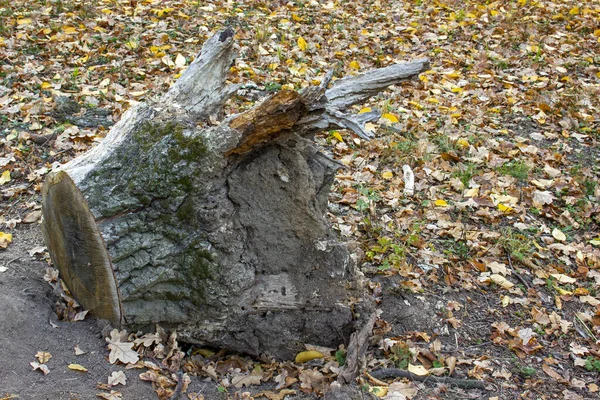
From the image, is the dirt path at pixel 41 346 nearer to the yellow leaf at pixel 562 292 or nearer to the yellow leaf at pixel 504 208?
the yellow leaf at pixel 562 292

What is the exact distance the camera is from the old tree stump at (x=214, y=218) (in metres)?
3.18

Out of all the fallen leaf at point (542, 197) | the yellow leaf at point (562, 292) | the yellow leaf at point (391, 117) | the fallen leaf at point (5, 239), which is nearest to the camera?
the fallen leaf at point (5, 239)

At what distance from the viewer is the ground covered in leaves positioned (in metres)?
3.39

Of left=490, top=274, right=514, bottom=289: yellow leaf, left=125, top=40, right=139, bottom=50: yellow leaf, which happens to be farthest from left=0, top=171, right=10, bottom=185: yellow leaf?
left=490, top=274, right=514, bottom=289: yellow leaf

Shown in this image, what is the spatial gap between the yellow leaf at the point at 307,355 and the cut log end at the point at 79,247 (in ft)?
3.62

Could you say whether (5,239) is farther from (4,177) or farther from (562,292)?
(562,292)

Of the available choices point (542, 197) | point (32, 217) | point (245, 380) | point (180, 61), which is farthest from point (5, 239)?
point (542, 197)

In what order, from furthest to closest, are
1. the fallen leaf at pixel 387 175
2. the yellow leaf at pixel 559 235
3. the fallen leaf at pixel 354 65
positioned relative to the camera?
the fallen leaf at pixel 354 65 < the fallen leaf at pixel 387 175 < the yellow leaf at pixel 559 235

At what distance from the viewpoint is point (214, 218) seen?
129 inches

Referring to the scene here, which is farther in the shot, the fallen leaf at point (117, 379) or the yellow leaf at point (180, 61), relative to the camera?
the yellow leaf at point (180, 61)

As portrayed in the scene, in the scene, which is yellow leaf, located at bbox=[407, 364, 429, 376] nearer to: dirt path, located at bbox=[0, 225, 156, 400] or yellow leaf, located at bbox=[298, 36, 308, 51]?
dirt path, located at bbox=[0, 225, 156, 400]

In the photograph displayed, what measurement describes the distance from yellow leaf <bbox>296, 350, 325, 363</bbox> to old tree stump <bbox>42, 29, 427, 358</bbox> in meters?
0.07

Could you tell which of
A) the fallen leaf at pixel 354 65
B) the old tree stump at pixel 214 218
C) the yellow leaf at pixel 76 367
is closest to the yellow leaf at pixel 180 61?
the fallen leaf at pixel 354 65

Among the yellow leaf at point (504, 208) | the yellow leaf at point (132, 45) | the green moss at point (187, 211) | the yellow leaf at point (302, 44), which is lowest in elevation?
the yellow leaf at point (504, 208)
